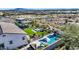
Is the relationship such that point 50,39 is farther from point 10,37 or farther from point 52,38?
point 10,37

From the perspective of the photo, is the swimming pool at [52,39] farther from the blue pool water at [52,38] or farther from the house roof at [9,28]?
the house roof at [9,28]

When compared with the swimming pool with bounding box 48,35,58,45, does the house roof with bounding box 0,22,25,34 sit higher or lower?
higher

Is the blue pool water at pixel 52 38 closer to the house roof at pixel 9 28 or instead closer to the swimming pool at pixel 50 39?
the swimming pool at pixel 50 39

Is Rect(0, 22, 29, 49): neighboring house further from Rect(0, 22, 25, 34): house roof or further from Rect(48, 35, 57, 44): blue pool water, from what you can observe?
Rect(48, 35, 57, 44): blue pool water

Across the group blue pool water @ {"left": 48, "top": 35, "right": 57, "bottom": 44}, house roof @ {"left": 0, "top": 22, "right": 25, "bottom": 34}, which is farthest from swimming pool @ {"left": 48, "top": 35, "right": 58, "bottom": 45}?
house roof @ {"left": 0, "top": 22, "right": 25, "bottom": 34}

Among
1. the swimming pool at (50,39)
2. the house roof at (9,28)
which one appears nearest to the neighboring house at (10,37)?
the house roof at (9,28)

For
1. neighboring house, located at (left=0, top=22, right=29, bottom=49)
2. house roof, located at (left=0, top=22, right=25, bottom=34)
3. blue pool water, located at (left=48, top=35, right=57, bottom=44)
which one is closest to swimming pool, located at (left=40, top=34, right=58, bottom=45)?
blue pool water, located at (left=48, top=35, right=57, bottom=44)

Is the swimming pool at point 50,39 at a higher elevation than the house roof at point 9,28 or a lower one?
lower

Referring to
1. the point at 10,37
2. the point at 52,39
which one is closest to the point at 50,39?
the point at 52,39
